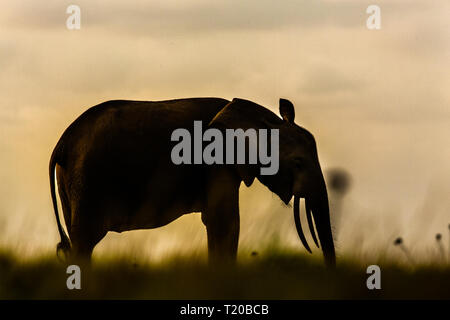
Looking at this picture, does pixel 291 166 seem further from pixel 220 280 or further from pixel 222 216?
pixel 220 280

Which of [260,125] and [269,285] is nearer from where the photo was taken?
[269,285]

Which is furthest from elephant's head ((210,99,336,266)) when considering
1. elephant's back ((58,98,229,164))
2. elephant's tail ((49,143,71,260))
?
elephant's tail ((49,143,71,260))

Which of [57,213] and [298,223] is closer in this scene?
[298,223]

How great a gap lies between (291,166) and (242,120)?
30.0 inches

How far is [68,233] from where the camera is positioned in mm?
10836

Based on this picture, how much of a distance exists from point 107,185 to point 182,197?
866 millimetres

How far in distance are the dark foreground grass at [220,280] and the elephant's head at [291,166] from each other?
0.53 meters

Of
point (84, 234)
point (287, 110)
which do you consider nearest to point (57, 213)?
point (84, 234)

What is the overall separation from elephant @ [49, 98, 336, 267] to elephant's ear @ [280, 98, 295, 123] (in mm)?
11

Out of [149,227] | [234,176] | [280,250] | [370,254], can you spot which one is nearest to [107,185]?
[149,227]

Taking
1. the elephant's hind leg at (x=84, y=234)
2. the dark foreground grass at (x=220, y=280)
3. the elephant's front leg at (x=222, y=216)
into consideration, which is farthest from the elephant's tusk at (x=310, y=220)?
the elephant's hind leg at (x=84, y=234)

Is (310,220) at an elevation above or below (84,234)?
above

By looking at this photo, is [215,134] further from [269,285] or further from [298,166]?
[269,285]

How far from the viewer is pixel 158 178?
10648 millimetres
